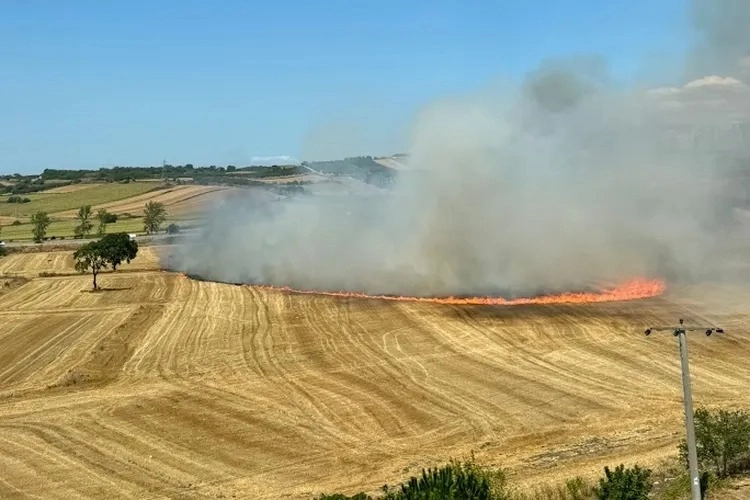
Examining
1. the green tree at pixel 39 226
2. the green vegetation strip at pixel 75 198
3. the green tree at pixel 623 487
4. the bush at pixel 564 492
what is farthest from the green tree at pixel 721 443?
the green vegetation strip at pixel 75 198

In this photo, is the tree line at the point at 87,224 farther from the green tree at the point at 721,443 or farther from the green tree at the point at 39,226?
the green tree at the point at 721,443

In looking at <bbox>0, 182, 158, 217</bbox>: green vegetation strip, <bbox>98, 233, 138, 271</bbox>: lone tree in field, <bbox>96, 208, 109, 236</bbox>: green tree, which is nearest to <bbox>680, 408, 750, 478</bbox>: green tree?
<bbox>98, 233, 138, 271</bbox>: lone tree in field

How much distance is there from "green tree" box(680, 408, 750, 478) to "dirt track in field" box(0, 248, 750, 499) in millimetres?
1915

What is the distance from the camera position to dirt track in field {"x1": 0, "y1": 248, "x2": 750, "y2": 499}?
2322cm

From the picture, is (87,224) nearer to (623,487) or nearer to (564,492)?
(564,492)

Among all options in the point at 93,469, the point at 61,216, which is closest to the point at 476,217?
the point at 93,469

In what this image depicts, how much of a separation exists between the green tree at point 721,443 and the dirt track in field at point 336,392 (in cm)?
191

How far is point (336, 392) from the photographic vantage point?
30.3 meters

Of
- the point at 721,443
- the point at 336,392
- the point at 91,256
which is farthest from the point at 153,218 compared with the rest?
the point at 721,443

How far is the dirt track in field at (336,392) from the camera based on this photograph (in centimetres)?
2322

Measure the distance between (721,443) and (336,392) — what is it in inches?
574

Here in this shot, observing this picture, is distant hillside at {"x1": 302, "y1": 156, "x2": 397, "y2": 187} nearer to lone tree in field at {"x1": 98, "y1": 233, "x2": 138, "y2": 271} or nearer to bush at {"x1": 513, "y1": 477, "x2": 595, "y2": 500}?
lone tree in field at {"x1": 98, "y1": 233, "x2": 138, "y2": 271}

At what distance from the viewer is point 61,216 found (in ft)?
452

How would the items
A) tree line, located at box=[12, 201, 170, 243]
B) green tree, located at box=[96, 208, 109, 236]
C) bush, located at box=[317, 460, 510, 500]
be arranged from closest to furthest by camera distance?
1. bush, located at box=[317, 460, 510, 500]
2. tree line, located at box=[12, 201, 170, 243]
3. green tree, located at box=[96, 208, 109, 236]
